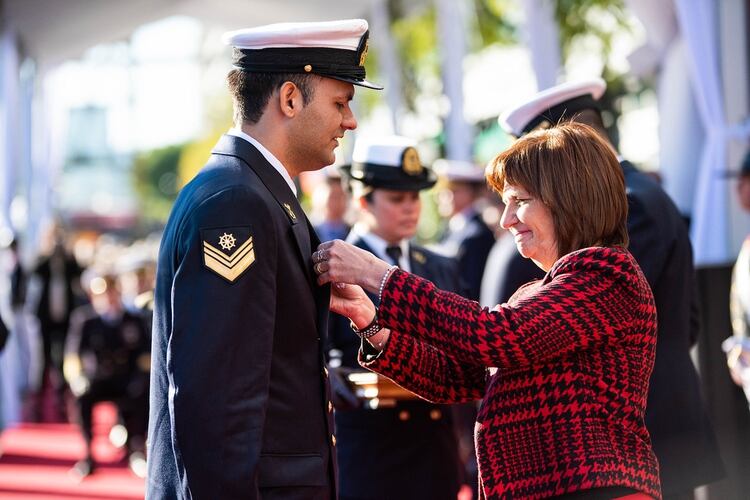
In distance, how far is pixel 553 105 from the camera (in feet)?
12.6

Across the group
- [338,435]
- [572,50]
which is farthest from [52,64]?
[338,435]

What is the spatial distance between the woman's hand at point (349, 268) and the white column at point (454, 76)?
27.7ft

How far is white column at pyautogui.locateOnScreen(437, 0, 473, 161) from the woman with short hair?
8.34 m

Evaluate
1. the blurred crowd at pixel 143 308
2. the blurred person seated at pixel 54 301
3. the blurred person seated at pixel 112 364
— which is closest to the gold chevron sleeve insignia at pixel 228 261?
the blurred crowd at pixel 143 308

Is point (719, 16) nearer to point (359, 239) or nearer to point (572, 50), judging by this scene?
point (359, 239)

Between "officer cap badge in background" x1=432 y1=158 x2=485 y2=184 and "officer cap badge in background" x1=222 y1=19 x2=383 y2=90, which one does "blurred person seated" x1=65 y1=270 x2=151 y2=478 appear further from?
"officer cap badge in background" x1=222 y1=19 x2=383 y2=90

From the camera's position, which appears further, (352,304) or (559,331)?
(352,304)

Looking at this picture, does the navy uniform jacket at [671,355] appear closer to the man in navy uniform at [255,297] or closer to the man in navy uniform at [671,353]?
the man in navy uniform at [671,353]

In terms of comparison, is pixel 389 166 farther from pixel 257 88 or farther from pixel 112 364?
pixel 112 364

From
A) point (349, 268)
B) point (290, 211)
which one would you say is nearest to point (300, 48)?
point (290, 211)

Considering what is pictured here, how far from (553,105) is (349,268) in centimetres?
155

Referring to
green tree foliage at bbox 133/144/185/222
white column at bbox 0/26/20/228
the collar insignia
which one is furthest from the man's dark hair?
green tree foliage at bbox 133/144/185/222

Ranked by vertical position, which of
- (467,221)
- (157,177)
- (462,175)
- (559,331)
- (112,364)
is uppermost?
(559,331)

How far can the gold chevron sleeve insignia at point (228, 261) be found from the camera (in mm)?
2311
